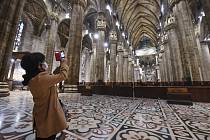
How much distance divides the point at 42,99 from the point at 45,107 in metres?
0.08

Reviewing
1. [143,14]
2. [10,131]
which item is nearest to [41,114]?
[10,131]

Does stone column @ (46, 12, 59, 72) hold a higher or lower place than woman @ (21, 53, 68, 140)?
higher

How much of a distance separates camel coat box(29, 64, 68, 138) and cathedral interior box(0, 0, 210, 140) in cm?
59

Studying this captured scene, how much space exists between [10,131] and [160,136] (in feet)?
6.73

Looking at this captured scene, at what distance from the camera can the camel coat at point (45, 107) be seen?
1.05 metres

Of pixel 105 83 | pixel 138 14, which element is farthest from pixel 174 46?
pixel 138 14

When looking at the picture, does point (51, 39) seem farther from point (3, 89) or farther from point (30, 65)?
point (30, 65)

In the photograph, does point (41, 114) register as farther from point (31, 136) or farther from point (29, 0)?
point (29, 0)

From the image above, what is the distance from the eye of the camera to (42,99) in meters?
1.09

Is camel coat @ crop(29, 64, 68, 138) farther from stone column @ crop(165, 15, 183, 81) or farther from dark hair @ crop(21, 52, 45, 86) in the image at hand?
stone column @ crop(165, 15, 183, 81)

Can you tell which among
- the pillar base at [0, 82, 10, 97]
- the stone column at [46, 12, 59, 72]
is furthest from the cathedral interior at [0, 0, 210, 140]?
the stone column at [46, 12, 59, 72]

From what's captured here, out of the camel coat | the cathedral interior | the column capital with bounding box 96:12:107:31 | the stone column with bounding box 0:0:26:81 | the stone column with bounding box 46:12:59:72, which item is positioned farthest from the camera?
the column capital with bounding box 96:12:107:31

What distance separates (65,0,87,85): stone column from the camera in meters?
8.69

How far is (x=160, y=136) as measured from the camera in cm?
170
